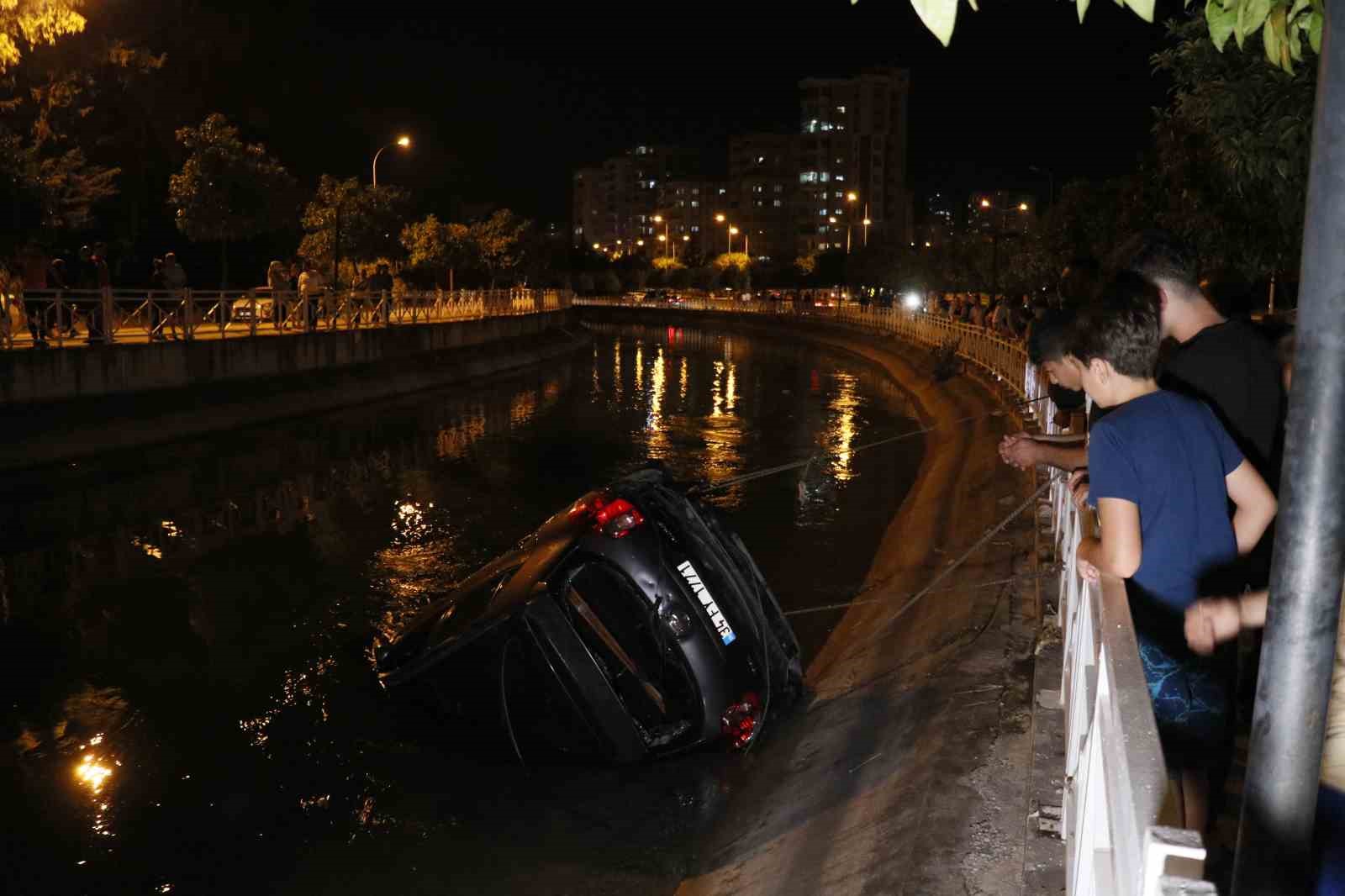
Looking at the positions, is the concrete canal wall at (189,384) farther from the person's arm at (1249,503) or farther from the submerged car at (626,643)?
the person's arm at (1249,503)

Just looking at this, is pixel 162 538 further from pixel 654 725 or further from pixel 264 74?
pixel 264 74

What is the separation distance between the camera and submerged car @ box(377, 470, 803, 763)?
6516 millimetres

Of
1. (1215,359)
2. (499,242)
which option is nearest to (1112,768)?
(1215,359)

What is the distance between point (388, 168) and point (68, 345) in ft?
166

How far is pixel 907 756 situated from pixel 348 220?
3513 centimetres

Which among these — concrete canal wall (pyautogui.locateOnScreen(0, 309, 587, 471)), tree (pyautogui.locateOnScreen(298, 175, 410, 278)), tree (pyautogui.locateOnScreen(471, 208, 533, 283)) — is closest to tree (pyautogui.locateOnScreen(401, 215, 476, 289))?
tree (pyautogui.locateOnScreen(298, 175, 410, 278))

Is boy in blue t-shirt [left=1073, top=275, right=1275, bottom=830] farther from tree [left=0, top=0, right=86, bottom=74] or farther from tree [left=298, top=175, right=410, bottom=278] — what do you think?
tree [left=298, top=175, right=410, bottom=278]

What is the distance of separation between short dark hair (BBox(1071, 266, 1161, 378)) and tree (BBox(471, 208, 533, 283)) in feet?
180

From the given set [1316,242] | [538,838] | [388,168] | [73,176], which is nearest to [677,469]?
[538,838]

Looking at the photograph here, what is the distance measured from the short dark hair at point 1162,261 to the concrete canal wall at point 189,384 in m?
17.0

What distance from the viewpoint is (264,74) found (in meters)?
48.6

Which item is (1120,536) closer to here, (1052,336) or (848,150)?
(1052,336)

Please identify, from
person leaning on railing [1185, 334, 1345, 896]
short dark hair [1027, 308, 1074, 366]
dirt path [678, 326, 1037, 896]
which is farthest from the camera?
dirt path [678, 326, 1037, 896]

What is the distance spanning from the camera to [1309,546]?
187 cm
